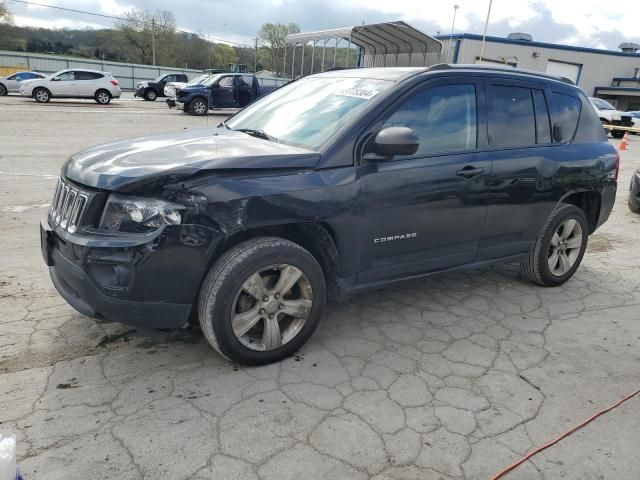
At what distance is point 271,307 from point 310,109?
150 centimetres

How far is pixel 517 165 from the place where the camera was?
3885 mm

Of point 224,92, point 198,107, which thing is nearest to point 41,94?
point 198,107

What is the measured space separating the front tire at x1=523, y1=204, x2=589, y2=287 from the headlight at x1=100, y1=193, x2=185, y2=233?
3.21 metres

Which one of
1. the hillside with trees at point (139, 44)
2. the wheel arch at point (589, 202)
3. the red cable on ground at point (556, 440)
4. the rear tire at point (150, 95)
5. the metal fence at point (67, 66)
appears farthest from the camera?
the hillside with trees at point (139, 44)

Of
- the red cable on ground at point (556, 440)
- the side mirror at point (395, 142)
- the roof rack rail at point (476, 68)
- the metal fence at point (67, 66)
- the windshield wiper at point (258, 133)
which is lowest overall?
the red cable on ground at point (556, 440)

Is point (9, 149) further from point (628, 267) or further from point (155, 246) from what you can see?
point (628, 267)

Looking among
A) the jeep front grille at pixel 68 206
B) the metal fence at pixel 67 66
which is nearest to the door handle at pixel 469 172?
the jeep front grille at pixel 68 206

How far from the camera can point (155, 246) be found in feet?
8.50

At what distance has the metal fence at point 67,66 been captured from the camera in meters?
38.8

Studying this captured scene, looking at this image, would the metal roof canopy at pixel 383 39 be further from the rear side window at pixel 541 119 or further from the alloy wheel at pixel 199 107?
the rear side window at pixel 541 119

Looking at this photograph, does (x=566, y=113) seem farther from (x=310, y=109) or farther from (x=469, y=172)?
(x=310, y=109)

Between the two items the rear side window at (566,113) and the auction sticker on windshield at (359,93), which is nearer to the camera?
the auction sticker on windshield at (359,93)

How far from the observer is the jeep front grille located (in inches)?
107

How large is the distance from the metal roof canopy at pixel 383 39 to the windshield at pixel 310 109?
18407mm
